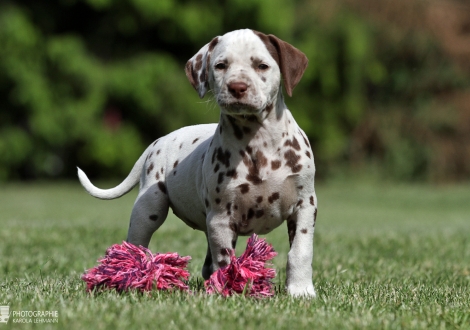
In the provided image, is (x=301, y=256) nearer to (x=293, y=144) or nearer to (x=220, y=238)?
(x=220, y=238)

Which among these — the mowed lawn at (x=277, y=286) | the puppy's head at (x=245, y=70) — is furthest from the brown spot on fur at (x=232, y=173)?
the mowed lawn at (x=277, y=286)

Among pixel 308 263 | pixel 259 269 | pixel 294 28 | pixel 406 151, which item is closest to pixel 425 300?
pixel 308 263

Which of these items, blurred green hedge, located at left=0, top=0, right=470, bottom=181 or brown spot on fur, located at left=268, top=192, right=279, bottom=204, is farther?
blurred green hedge, located at left=0, top=0, right=470, bottom=181

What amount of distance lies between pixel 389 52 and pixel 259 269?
24870 mm

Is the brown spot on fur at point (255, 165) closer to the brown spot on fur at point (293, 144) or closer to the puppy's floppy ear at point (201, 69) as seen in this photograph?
the brown spot on fur at point (293, 144)

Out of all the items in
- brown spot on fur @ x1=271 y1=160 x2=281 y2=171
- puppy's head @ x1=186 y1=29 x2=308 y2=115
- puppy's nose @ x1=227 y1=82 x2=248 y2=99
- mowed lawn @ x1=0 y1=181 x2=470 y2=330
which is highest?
puppy's head @ x1=186 y1=29 x2=308 y2=115

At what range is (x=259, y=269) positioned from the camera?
14.6ft

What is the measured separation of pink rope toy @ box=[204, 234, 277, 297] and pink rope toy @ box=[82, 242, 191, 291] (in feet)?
0.79

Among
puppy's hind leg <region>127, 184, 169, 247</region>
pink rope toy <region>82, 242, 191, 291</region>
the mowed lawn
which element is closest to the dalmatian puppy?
pink rope toy <region>82, 242, 191, 291</region>

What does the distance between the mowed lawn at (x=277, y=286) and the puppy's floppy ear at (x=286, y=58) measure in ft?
4.51

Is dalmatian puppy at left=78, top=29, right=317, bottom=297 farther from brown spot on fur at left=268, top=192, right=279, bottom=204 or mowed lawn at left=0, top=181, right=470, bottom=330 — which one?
mowed lawn at left=0, top=181, right=470, bottom=330

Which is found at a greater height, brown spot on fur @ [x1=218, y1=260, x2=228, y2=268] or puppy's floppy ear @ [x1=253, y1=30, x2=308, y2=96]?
puppy's floppy ear @ [x1=253, y1=30, x2=308, y2=96]

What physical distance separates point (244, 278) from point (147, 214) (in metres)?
Answer: 1.19

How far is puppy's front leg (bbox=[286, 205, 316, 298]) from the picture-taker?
4543mm
